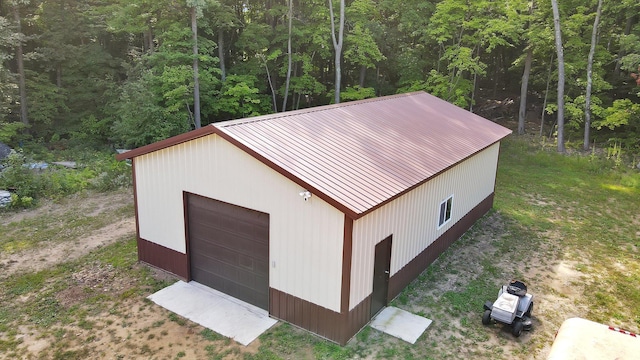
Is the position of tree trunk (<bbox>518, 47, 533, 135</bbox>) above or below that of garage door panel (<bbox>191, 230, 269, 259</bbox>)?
above

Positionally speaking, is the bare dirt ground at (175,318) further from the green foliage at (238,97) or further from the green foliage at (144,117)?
the green foliage at (238,97)

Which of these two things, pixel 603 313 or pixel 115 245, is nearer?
pixel 603 313

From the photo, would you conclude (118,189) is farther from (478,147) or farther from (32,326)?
(478,147)

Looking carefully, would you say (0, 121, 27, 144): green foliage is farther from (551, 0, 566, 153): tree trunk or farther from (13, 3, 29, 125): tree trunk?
(551, 0, 566, 153): tree trunk

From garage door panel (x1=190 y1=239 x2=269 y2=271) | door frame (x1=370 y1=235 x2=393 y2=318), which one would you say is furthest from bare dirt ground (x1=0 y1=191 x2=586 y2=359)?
garage door panel (x1=190 y1=239 x2=269 y2=271)

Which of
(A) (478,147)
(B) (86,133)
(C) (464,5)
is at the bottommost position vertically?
(B) (86,133)

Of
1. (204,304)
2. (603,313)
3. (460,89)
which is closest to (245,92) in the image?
(460,89)
